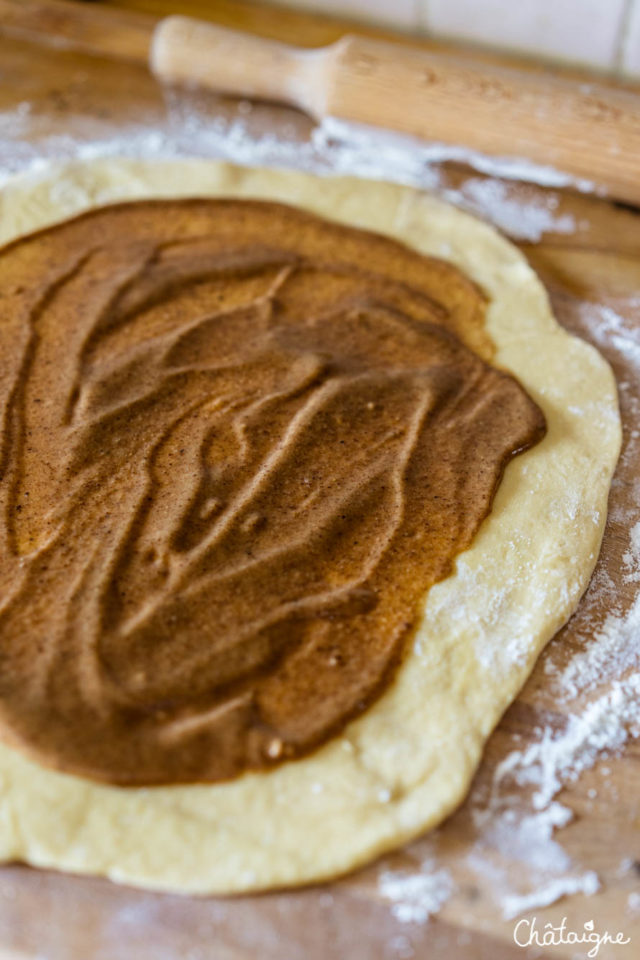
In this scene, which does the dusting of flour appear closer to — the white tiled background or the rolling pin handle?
the rolling pin handle

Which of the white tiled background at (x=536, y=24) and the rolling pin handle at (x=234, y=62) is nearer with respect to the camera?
the rolling pin handle at (x=234, y=62)

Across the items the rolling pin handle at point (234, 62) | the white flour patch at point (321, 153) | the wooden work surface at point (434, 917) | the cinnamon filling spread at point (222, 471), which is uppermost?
the rolling pin handle at point (234, 62)

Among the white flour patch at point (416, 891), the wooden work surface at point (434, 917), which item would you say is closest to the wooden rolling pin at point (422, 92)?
the wooden work surface at point (434, 917)

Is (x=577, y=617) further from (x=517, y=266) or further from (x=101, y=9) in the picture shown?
(x=101, y=9)

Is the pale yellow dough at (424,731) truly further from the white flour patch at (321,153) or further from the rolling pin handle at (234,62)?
the rolling pin handle at (234,62)

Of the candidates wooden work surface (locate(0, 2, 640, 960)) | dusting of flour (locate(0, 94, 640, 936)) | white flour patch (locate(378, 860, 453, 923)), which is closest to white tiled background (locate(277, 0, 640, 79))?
dusting of flour (locate(0, 94, 640, 936))

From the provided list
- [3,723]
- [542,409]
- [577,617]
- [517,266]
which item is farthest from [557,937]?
[517,266]

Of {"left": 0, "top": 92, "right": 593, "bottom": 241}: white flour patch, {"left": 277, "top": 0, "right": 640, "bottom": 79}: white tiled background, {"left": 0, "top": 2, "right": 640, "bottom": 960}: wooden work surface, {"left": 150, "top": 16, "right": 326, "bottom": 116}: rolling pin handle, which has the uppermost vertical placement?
{"left": 277, "top": 0, "right": 640, "bottom": 79}: white tiled background
